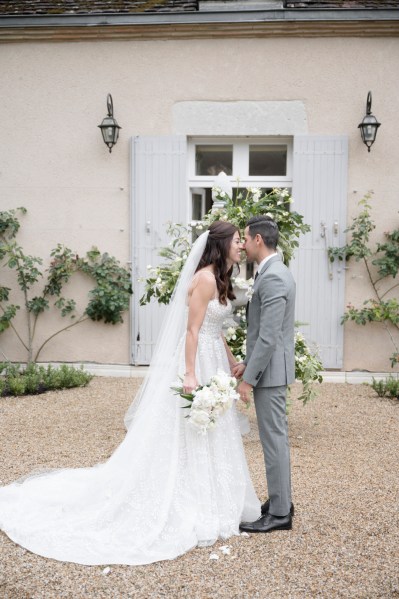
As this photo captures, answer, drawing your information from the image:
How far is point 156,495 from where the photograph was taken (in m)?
3.40

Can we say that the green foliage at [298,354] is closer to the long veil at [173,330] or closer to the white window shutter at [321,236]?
the long veil at [173,330]

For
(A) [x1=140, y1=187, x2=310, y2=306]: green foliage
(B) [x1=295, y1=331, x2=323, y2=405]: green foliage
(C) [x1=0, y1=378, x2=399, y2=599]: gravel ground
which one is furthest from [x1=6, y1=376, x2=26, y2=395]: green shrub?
(B) [x1=295, y1=331, x2=323, y2=405]: green foliage

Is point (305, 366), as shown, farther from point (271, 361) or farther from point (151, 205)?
point (151, 205)

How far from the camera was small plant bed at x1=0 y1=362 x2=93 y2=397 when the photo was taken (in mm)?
6742

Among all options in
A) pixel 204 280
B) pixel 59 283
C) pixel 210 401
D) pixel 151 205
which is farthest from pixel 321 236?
pixel 210 401

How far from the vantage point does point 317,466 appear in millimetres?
4535

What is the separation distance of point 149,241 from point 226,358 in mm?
4192

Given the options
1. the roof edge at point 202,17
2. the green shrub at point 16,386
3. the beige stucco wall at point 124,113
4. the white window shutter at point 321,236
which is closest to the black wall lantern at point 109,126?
the beige stucco wall at point 124,113

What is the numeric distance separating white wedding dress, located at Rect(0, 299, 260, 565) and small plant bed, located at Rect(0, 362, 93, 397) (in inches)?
122

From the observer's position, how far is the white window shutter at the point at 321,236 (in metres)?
7.40

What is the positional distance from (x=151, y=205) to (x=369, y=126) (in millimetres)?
2763

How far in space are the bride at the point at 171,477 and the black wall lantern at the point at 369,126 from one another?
14.3 ft

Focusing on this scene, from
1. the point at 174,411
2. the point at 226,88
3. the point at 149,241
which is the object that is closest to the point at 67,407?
the point at 149,241

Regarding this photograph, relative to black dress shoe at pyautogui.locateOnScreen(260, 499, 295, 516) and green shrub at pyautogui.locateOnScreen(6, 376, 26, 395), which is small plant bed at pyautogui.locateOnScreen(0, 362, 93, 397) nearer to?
green shrub at pyautogui.locateOnScreen(6, 376, 26, 395)
